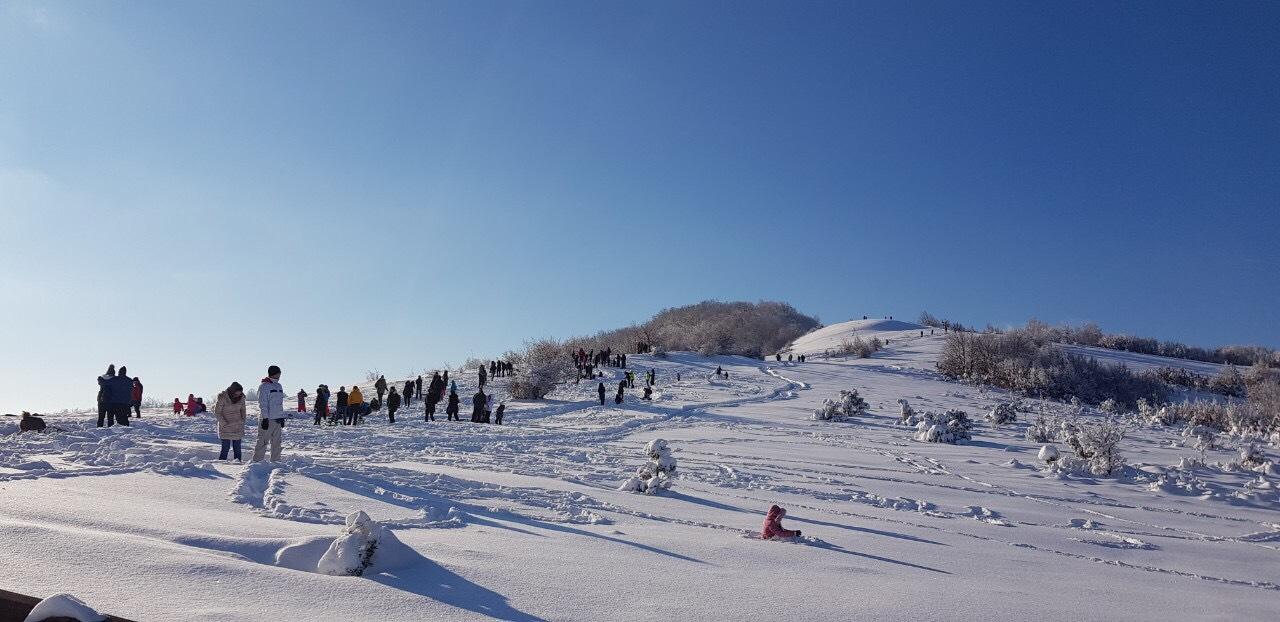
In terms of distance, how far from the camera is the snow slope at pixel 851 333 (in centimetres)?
7132

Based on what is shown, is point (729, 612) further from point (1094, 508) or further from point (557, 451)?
point (557, 451)

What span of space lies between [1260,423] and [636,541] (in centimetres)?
2704

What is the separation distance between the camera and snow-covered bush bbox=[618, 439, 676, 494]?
30.5ft

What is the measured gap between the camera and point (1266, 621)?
4.89 meters

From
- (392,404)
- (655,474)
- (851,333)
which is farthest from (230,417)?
(851,333)

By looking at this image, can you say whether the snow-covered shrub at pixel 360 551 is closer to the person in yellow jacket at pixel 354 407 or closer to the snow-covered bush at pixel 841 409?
the person in yellow jacket at pixel 354 407

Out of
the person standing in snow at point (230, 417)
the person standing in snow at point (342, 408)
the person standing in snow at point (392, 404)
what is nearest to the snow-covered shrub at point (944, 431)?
the person standing in snow at point (230, 417)

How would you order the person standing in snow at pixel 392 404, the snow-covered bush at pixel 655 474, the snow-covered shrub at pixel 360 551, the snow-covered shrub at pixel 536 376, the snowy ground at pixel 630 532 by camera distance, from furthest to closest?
the snow-covered shrub at pixel 536 376 → the person standing in snow at pixel 392 404 → the snow-covered bush at pixel 655 474 → the snow-covered shrub at pixel 360 551 → the snowy ground at pixel 630 532

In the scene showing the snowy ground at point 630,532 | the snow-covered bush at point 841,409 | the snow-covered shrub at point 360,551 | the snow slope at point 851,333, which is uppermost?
the snow slope at point 851,333

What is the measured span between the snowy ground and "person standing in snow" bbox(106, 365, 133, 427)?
2.08 metres

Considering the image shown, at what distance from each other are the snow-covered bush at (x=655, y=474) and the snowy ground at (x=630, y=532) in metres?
0.20

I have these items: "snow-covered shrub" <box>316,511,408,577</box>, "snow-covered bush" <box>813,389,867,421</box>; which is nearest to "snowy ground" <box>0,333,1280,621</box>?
"snow-covered shrub" <box>316,511,408,577</box>

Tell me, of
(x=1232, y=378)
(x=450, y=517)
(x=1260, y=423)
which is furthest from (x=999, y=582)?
(x=1232, y=378)

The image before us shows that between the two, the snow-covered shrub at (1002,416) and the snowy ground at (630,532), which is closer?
the snowy ground at (630,532)
